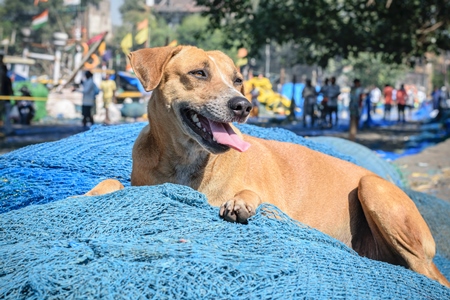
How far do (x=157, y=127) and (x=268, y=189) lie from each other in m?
0.89

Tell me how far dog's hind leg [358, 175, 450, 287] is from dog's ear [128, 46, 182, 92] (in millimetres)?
1830

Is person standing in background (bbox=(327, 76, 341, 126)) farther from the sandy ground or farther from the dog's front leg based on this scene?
the dog's front leg

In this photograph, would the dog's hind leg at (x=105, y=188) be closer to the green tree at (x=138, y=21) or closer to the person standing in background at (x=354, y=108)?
the person standing in background at (x=354, y=108)

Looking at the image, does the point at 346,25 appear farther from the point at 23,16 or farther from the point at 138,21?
the point at 138,21

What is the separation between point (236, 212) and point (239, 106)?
0.84 meters

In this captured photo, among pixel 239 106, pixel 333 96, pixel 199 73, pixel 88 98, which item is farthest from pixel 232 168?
pixel 333 96

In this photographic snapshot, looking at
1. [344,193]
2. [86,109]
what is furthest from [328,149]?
[86,109]

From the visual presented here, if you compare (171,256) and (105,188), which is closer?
(171,256)

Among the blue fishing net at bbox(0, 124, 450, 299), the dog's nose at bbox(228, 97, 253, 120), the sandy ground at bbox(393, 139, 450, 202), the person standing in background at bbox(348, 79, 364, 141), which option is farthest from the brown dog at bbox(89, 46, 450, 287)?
the person standing in background at bbox(348, 79, 364, 141)

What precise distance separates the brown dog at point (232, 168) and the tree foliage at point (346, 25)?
10250 mm

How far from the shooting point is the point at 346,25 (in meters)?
15.6

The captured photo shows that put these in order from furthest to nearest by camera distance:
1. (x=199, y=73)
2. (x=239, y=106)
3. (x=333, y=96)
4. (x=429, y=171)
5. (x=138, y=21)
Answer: (x=138, y=21) < (x=333, y=96) < (x=429, y=171) < (x=199, y=73) < (x=239, y=106)

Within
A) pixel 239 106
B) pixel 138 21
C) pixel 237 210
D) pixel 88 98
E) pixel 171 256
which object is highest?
pixel 138 21

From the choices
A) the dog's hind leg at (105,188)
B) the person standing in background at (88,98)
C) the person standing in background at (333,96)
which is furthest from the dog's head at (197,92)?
the person standing in background at (333,96)
